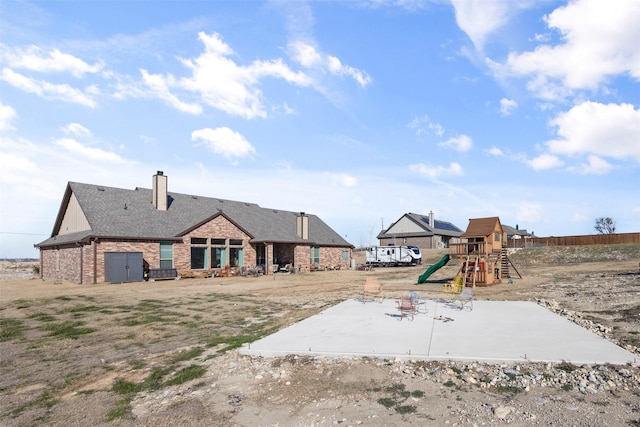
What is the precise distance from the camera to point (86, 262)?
28.5 m

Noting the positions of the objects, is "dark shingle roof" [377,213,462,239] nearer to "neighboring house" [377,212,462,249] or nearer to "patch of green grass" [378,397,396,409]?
"neighboring house" [377,212,462,249]

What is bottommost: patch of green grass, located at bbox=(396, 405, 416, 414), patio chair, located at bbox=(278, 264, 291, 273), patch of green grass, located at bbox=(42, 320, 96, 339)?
patio chair, located at bbox=(278, 264, 291, 273)

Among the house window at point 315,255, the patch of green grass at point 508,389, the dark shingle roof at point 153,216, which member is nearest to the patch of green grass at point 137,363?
the patch of green grass at point 508,389

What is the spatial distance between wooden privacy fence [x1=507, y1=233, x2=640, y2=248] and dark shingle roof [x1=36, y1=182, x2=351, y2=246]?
36835mm

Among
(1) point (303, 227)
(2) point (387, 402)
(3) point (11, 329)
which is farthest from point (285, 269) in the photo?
(2) point (387, 402)

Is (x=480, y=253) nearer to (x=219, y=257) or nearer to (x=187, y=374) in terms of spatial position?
(x=219, y=257)

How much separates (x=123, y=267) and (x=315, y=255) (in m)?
20.2

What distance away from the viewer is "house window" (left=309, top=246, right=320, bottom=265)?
144 feet

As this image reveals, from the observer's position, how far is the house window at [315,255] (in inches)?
1724

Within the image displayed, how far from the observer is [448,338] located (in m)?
9.64

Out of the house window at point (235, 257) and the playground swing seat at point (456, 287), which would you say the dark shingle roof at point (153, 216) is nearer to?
the house window at point (235, 257)

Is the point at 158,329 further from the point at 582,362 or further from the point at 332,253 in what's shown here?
the point at 332,253

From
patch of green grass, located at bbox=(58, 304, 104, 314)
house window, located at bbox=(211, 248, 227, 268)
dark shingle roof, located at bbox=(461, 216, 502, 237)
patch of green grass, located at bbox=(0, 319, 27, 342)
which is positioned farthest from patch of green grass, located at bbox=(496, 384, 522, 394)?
house window, located at bbox=(211, 248, 227, 268)

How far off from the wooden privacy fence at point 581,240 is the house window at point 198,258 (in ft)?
160
